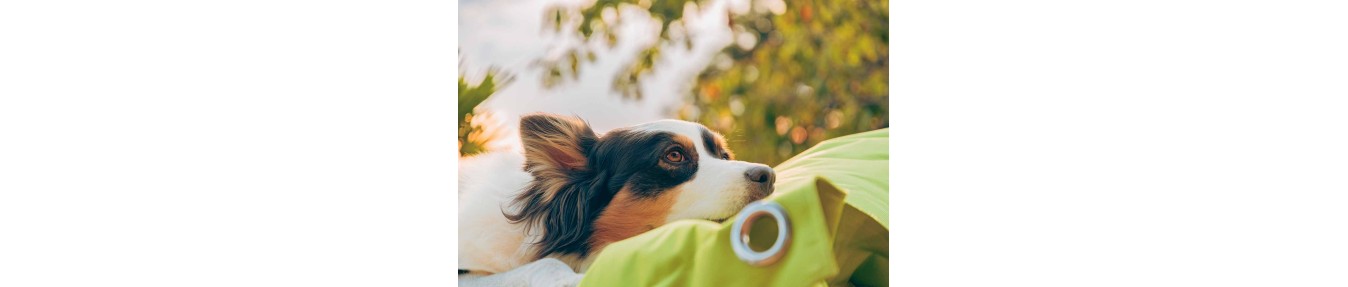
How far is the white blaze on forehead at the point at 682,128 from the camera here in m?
2.10

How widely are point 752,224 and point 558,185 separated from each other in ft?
1.40

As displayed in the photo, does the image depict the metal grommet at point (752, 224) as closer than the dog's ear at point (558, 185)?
Yes

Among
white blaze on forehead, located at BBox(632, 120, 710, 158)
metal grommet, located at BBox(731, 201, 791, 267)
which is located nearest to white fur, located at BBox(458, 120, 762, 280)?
white blaze on forehead, located at BBox(632, 120, 710, 158)

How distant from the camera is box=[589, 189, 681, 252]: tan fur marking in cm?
208

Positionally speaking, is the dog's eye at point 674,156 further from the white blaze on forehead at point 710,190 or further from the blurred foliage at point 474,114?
the blurred foliage at point 474,114

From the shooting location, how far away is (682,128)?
2.12 meters

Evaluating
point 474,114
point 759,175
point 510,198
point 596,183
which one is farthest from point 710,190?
point 474,114

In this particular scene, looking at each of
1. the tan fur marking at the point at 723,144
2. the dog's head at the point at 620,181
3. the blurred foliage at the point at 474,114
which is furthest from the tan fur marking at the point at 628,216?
the blurred foliage at the point at 474,114

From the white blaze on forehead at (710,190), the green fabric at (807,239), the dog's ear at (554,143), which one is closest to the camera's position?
the green fabric at (807,239)

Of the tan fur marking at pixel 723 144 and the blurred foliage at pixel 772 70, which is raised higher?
the blurred foliage at pixel 772 70

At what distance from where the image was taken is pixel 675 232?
1.95 meters

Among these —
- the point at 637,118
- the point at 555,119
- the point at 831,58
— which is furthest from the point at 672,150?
the point at 831,58

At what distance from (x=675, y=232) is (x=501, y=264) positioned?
0.41 m

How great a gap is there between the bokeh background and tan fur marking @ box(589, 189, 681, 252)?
15 centimetres
